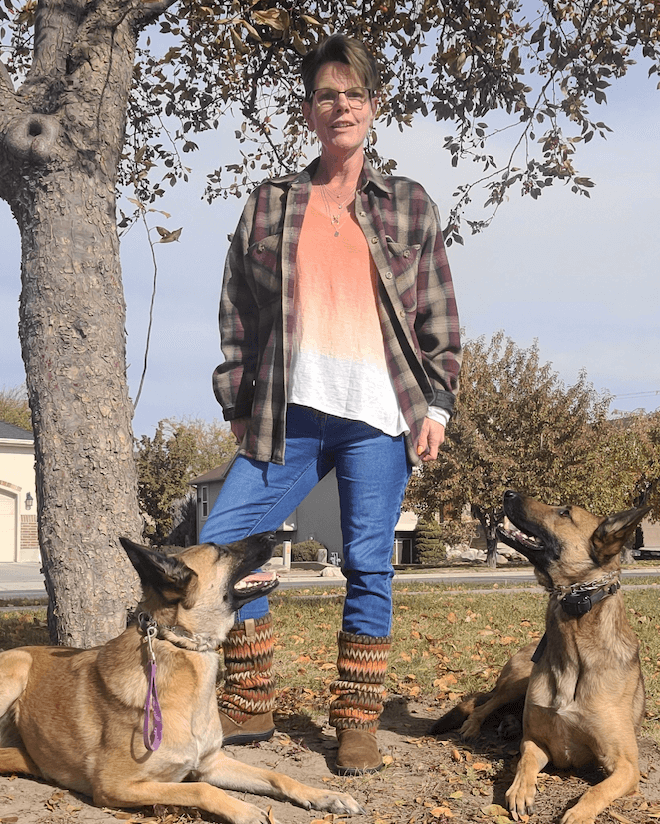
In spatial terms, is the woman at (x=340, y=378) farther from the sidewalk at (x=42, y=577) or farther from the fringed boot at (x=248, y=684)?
the sidewalk at (x=42, y=577)

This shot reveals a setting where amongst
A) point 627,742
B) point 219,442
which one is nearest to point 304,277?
point 627,742

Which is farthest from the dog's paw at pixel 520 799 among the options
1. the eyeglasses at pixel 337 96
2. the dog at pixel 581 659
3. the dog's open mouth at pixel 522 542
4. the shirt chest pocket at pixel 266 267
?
the eyeglasses at pixel 337 96

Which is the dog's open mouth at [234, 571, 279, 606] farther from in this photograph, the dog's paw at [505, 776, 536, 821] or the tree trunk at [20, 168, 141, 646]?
the tree trunk at [20, 168, 141, 646]

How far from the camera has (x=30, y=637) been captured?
733 cm

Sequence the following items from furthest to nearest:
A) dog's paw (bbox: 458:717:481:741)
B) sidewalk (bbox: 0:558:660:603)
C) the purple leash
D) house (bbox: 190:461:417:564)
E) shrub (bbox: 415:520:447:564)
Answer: house (bbox: 190:461:417:564) → shrub (bbox: 415:520:447:564) → sidewalk (bbox: 0:558:660:603) → dog's paw (bbox: 458:717:481:741) → the purple leash

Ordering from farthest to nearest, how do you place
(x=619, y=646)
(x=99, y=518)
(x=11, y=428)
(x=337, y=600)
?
(x=11, y=428)
(x=337, y=600)
(x=99, y=518)
(x=619, y=646)

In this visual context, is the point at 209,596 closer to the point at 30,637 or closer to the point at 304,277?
the point at 304,277

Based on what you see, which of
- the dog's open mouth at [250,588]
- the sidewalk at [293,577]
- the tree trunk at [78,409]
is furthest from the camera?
the sidewalk at [293,577]

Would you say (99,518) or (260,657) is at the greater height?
(99,518)

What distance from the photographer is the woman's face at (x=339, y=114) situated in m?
3.77

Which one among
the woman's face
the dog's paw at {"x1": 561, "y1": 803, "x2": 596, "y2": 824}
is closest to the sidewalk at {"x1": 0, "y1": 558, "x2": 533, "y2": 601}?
the woman's face

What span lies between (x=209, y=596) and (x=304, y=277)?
4.96 ft

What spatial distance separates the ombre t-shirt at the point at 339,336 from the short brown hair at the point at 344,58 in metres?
0.73

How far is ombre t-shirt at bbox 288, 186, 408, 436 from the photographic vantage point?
366 centimetres
